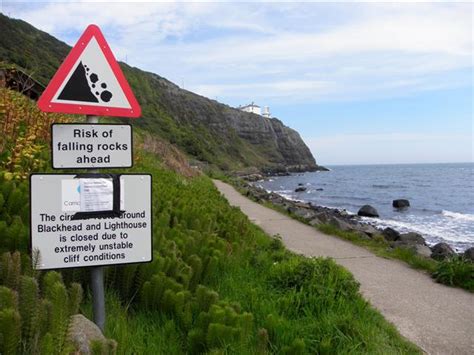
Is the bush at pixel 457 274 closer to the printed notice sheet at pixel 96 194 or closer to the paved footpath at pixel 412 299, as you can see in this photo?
the paved footpath at pixel 412 299

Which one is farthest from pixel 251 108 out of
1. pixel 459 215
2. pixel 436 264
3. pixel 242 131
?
pixel 436 264

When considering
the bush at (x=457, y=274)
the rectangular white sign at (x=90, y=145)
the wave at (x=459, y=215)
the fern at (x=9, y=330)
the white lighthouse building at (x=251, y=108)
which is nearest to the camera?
the fern at (x=9, y=330)

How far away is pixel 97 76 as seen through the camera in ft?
10.1

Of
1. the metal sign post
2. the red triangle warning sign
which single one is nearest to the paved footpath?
the metal sign post

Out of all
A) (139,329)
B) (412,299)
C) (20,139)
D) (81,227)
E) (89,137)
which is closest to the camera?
(81,227)

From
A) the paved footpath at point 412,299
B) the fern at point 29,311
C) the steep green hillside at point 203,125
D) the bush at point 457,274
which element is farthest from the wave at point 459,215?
the steep green hillside at point 203,125

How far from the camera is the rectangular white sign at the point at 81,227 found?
281 centimetres

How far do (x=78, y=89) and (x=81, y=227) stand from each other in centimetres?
90

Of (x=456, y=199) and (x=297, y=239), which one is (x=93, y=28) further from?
(x=456, y=199)

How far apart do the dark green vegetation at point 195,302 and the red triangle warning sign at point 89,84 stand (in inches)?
39.3

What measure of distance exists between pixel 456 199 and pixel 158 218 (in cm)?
4448

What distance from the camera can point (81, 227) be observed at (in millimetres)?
2893

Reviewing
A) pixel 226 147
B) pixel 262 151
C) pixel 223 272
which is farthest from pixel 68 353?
pixel 262 151

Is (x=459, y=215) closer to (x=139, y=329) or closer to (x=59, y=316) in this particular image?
(x=139, y=329)
